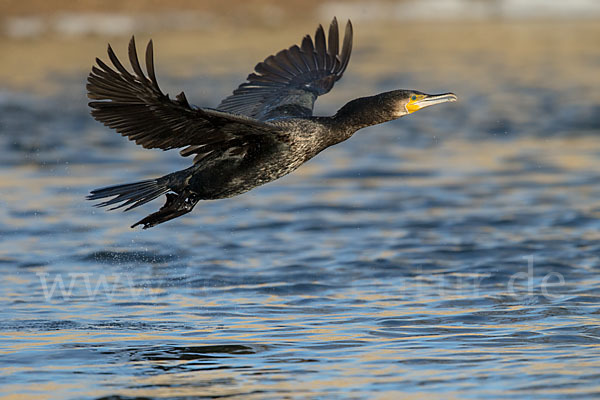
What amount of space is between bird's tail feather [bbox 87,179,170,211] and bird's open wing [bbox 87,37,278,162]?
1.91 feet

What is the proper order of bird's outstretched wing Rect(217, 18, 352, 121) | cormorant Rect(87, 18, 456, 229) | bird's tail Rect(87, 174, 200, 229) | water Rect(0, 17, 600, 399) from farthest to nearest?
bird's outstretched wing Rect(217, 18, 352, 121), bird's tail Rect(87, 174, 200, 229), water Rect(0, 17, 600, 399), cormorant Rect(87, 18, 456, 229)

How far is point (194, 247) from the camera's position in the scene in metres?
9.73

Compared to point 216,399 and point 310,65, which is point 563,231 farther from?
point 216,399

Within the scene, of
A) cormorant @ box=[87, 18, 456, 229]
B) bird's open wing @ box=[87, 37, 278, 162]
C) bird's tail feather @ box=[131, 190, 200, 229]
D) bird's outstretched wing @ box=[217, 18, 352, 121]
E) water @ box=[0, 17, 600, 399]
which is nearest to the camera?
bird's open wing @ box=[87, 37, 278, 162]

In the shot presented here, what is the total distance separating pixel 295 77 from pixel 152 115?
2563mm

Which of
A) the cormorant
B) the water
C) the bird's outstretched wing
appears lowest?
the water

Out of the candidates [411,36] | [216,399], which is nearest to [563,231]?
[216,399]

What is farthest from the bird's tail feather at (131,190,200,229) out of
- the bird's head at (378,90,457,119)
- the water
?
the bird's head at (378,90,457,119)

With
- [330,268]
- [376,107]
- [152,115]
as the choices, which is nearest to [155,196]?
[152,115]

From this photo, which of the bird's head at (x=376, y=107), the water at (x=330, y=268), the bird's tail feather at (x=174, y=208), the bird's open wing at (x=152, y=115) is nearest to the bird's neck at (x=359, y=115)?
the bird's head at (x=376, y=107)

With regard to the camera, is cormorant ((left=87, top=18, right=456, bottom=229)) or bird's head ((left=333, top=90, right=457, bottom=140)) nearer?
cormorant ((left=87, top=18, right=456, bottom=229))

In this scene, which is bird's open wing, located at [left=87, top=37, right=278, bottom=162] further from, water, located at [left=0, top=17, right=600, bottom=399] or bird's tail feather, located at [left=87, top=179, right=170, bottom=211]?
water, located at [left=0, top=17, right=600, bottom=399]

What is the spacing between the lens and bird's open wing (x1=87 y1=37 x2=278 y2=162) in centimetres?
588

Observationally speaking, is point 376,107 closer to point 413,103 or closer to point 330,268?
point 413,103
